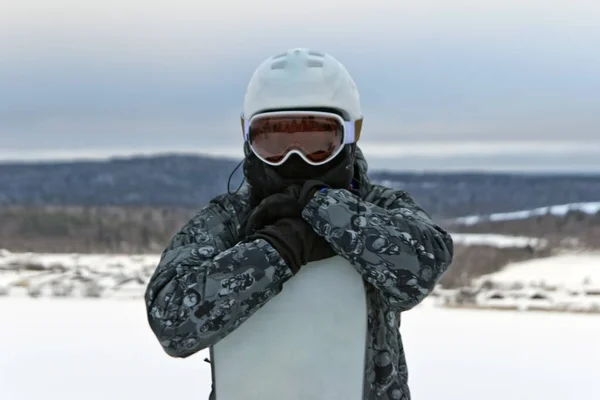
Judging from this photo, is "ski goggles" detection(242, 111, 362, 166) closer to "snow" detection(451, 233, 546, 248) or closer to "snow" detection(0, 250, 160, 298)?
"snow" detection(0, 250, 160, 298)

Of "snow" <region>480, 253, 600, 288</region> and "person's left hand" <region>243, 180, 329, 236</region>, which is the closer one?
"person's left hand" <region>243, 180, 329, 236</region>

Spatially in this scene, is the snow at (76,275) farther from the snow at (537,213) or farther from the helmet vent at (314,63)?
the snow at (537,213)

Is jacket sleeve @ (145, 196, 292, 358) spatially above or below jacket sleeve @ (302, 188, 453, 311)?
below

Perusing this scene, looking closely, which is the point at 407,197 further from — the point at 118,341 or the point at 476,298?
the point at 476,298

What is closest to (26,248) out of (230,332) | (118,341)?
(118,341)

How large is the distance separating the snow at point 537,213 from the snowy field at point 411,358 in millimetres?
22704

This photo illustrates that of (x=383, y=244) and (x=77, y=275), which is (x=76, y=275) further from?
(x=383, y=244)

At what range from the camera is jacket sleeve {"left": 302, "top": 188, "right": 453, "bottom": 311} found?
46.7 inches

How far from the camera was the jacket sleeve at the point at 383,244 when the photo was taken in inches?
46.7

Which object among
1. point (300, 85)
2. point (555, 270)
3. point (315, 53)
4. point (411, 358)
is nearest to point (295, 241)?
point (300, 85)

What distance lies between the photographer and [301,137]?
1344 mm

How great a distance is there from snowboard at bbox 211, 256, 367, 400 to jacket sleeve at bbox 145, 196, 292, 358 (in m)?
0.09

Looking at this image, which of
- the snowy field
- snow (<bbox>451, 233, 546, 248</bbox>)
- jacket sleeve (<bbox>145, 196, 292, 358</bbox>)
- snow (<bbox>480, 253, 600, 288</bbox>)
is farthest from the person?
snow (<bbox>451, 233, 546, 248</bbox>)

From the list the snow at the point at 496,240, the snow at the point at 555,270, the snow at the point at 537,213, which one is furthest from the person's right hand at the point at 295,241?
the snow at the point at 537,213
